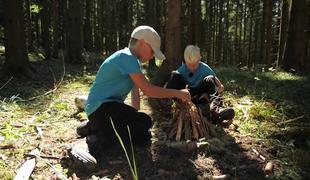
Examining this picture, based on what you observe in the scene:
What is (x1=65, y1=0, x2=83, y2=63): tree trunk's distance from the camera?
45.8 feet

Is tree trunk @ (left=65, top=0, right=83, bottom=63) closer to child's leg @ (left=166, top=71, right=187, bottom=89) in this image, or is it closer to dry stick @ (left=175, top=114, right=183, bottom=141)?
child's leg @ (left=166, top=71, right=187, bottom=89)

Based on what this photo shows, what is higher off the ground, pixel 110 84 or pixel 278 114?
pixel 110 84

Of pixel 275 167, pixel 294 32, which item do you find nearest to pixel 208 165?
pixel 275 167

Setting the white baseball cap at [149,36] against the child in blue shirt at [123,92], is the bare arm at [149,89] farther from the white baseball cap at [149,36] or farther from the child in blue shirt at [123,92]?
the white baseball cap at [149,36]

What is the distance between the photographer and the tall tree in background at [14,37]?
970 centimetres

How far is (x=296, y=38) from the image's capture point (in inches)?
432

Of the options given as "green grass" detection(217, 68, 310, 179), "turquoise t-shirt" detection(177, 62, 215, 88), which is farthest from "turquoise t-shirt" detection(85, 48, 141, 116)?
"green grass" detection(217, 68, 310, 179)

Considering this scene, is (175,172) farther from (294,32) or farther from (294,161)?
(294,32)

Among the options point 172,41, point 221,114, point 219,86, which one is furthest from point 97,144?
point 172,41

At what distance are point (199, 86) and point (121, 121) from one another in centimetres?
153

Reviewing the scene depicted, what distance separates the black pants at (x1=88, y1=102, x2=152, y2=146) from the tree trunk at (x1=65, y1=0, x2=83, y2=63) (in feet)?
32.3

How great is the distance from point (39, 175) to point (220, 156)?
1886 millimetres

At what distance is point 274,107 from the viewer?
6301mm

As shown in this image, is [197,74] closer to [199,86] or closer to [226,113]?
[199,86]
